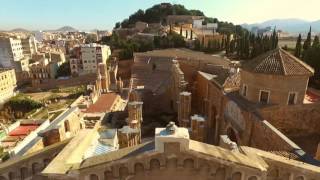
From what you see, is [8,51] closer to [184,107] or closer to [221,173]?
[184,107]

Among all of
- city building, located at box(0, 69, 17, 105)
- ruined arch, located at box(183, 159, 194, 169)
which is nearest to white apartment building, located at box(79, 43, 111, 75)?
city building, located at box(0, 69, 17, 105)

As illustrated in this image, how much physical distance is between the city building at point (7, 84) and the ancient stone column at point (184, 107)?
50984 mm

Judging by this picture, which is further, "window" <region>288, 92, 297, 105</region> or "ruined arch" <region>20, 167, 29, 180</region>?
"window" <region>288, 92, 297, 105</region>

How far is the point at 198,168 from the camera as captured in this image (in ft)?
23.1

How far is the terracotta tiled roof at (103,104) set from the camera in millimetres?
26344

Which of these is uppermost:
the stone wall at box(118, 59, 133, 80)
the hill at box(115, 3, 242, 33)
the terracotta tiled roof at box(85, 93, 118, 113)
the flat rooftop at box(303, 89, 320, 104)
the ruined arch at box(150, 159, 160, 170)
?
the hill at box(115, 3, 242, 33)

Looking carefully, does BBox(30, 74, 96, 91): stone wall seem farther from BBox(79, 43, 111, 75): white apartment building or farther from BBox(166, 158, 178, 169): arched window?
BBox(166, 158, 178, 169): arched window

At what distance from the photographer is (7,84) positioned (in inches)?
2473

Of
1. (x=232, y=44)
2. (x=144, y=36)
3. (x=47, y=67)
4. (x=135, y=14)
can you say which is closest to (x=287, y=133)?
(x=232, y=44)

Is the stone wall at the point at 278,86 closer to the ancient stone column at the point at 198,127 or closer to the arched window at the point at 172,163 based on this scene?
the ancient stone column at the point at 198,127

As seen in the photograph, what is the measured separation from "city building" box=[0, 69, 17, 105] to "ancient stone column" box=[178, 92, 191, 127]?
167ft

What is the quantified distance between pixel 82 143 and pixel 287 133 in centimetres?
1299

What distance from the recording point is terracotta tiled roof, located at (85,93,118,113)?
26344 mm

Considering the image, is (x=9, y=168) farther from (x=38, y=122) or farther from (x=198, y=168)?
(x=38, y=122)
